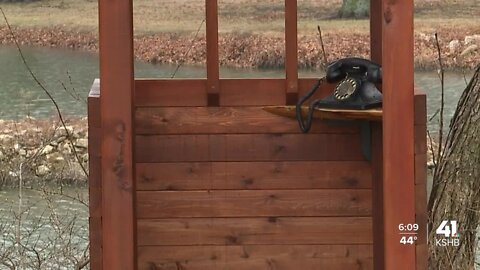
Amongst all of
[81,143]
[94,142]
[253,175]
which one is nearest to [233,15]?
[81,143]

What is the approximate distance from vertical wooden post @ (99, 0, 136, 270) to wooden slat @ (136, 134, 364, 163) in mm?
629

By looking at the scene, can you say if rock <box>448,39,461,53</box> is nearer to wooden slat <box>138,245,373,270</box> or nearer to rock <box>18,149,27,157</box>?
rock <box>18,149,27,157</box>

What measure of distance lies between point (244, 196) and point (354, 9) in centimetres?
1586

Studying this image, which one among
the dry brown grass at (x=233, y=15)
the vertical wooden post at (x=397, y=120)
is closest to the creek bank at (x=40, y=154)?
the vertical wooden post at (x=397, y=120)

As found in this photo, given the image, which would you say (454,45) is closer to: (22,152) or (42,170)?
(22,152)

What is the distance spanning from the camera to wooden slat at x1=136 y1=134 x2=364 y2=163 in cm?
364

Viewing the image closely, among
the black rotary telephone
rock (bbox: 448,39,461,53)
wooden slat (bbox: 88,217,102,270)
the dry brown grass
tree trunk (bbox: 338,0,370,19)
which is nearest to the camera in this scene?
wooden slat (bbox: 88,217,102,270)

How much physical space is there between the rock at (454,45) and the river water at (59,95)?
70 cm

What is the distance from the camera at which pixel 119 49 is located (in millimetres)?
3031

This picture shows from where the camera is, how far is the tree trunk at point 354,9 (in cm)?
1856

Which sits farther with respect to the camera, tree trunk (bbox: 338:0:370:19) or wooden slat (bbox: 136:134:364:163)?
tree trunk (bbox: 338:0:370:19)

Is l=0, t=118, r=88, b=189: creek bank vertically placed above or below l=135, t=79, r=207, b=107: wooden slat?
below

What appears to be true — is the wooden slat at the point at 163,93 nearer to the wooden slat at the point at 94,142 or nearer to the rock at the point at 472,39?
the wooden slat at the point at 94,142

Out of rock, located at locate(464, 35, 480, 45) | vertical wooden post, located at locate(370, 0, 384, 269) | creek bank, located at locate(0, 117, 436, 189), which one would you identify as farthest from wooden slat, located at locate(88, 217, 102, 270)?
rock, located at locate(464, 35, 480, 45)
